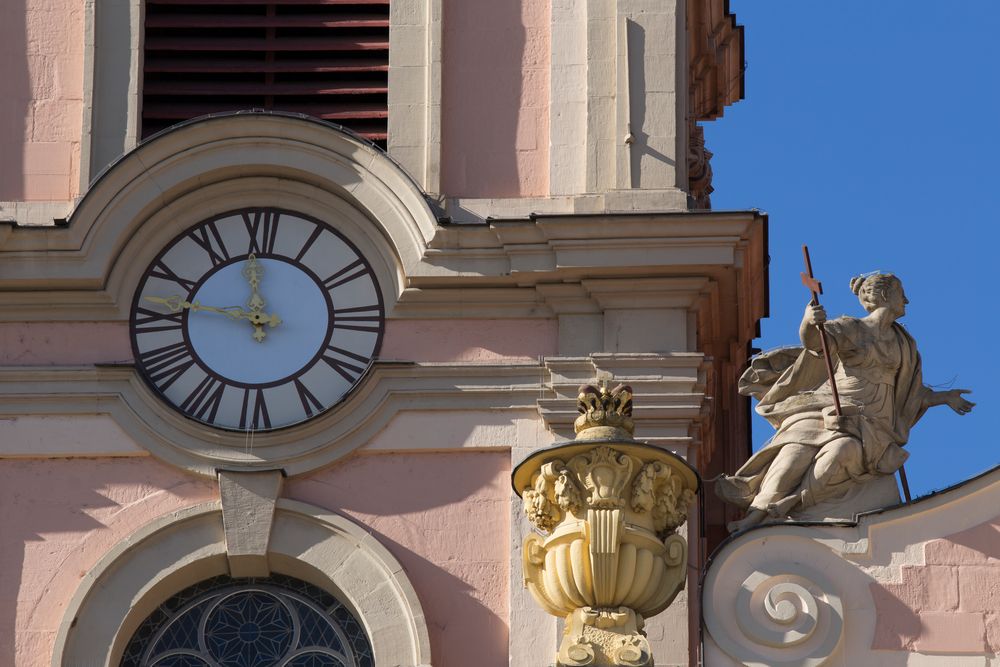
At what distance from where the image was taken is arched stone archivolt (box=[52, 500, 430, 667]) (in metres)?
20.2

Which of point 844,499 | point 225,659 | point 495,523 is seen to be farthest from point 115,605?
point 844,499

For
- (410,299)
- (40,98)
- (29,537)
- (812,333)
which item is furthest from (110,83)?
(812,333)

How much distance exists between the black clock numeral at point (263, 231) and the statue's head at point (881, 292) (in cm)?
334

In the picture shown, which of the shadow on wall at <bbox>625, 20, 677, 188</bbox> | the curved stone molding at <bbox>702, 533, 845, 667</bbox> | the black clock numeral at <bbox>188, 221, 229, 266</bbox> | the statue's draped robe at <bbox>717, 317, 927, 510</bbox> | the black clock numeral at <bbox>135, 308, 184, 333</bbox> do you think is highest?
the shadow on wall at <bbox>625, 20, 677, 188</bbox>

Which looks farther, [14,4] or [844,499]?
[14,4]

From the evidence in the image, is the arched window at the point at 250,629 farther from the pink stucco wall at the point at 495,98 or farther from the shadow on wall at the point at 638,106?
the shadow on wall at the point at 638,106

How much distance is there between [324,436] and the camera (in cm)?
2078

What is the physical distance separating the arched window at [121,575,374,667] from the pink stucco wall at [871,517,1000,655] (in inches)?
113

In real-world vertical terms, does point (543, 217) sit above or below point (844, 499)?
above

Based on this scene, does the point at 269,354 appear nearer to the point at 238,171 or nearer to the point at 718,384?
the point at 238,171

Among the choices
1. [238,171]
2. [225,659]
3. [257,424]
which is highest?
[238,171]

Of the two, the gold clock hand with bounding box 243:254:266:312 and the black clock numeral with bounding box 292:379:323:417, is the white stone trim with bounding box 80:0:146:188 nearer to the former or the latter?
the gold clock hand with bounding box 243:254:266:312

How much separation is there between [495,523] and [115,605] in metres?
2.07

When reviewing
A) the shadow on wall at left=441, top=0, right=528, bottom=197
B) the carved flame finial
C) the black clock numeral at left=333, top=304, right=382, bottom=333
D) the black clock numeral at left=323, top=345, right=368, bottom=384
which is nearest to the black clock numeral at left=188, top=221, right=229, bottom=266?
the black clock numeral at left=333, top=304, right=382, bottom=333
